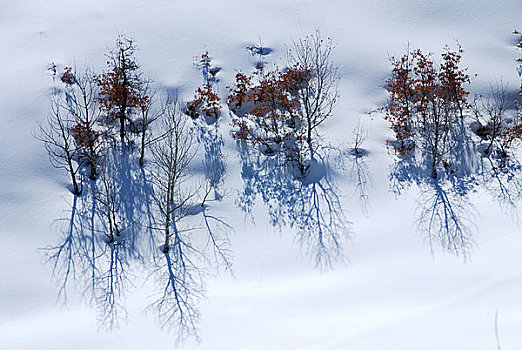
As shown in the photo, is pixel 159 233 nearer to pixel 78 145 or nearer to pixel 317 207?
pixel 78 145

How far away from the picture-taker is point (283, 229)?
20.4 m

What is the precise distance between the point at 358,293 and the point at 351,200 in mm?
4781

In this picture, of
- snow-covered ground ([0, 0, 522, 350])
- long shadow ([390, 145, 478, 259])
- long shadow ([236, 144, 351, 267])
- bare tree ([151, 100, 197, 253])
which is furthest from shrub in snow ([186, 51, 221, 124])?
long shadow ([390, 145, 478, 259])

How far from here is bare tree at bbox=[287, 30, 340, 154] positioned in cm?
2306

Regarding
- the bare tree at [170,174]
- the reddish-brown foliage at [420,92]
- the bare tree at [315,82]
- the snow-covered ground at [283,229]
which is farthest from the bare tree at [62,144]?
the reddish-brown foliage at [420,92]

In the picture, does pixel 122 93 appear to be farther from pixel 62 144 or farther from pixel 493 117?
pixel 493 117

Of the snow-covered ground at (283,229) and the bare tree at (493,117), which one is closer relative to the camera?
the snow-covered ground at (283,229)

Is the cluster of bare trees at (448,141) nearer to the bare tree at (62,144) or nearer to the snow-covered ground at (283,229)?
the snow-covered ground at (283,229)

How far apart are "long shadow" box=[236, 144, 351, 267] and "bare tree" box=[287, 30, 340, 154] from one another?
6.80 ft

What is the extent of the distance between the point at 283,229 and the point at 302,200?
1.75 metres

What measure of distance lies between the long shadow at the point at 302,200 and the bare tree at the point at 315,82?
2.07 meters

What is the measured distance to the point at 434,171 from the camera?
21.8m

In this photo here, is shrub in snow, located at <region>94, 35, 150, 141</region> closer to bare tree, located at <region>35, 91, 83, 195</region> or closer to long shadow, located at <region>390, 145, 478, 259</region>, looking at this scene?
bare tree, located at <region>35, 91, 83, 195</region>

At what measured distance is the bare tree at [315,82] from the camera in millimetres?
23062
